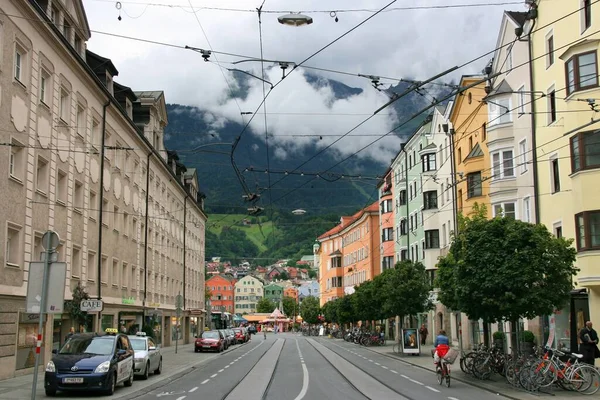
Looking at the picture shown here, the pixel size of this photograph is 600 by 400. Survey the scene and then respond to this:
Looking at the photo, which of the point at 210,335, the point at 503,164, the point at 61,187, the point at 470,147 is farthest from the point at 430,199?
the point at 61,187

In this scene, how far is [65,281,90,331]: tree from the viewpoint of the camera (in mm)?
30281

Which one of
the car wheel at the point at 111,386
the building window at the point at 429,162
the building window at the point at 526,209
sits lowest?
the car wheel at the point at 111,386

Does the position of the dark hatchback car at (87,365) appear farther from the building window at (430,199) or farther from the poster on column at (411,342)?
the building window at (430,199)

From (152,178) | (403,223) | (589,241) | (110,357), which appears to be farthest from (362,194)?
(110,357)

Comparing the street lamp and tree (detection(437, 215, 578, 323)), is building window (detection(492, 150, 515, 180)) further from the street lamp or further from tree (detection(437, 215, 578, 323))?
the street lamp

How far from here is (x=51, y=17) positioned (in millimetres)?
28547

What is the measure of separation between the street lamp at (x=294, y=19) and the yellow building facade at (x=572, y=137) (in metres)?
12.4

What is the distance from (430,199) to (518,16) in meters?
20.9

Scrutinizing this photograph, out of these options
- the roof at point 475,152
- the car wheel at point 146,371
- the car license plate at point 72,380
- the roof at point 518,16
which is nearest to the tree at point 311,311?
the roof at point 475,152

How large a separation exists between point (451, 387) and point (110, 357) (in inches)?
427

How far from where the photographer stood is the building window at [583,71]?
26573 mm

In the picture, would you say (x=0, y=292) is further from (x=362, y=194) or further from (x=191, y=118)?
(x=362, y=194)

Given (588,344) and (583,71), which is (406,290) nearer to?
(583,71)

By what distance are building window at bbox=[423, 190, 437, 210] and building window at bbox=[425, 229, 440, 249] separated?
76.2 inches
